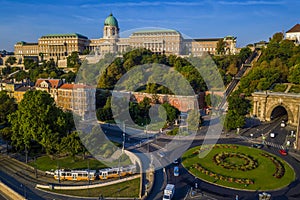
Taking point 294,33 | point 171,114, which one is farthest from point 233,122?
point 294,33

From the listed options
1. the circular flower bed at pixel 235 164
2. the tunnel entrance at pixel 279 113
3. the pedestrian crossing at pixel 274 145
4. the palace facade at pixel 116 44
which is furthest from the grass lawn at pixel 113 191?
the palace facade at pixel 116 44

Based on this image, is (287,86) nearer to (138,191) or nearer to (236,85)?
(236,85)

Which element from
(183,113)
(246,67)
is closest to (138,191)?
(183,113)

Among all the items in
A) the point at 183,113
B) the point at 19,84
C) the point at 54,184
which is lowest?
the point at 54,184

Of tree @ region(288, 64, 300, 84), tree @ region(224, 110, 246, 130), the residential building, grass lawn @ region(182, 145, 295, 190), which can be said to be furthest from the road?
the residential building

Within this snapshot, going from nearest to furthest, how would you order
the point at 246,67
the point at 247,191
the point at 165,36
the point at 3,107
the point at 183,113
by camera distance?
the point at 247,191 < the point at 3,107 < the point at 183,113 < the point at 246,67 < the point at 165,36

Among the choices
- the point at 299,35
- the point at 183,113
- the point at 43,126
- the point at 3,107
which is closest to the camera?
the point at 43,126

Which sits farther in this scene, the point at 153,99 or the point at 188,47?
the point at 188,47
